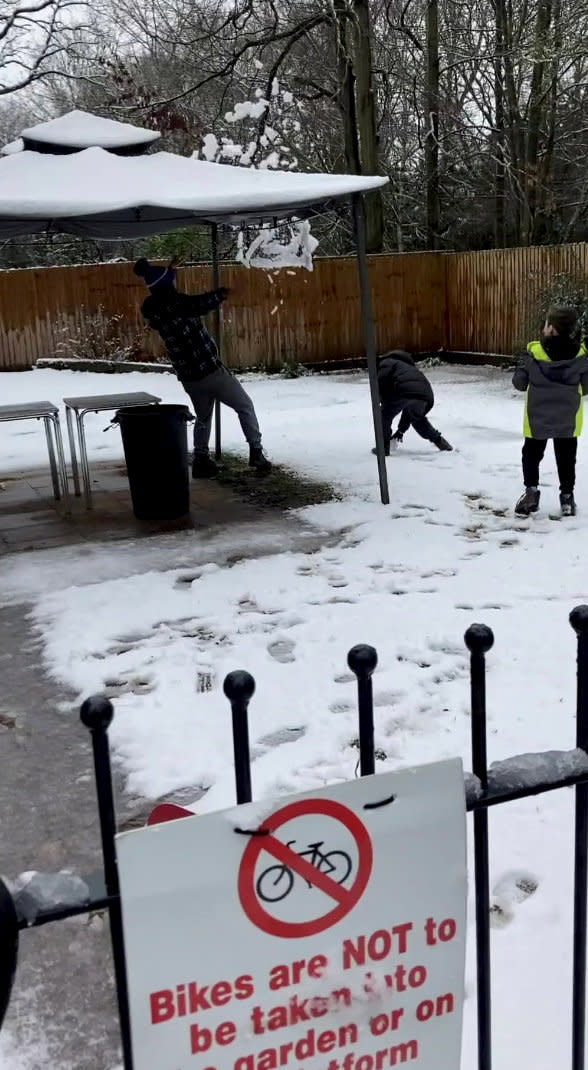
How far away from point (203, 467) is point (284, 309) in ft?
27.7

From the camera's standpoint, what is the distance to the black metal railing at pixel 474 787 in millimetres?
1384

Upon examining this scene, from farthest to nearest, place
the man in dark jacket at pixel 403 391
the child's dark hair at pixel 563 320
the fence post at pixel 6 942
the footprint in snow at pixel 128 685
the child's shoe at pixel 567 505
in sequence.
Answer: the man in dark jacket at pixel 403 391, the child's shoe at pixel 567 505, the child's dark hair at pixel 563 320, the footprint in snow at pixel 128 685, the fence post at pixel 6 942

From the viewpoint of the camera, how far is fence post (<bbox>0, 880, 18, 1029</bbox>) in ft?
4.16

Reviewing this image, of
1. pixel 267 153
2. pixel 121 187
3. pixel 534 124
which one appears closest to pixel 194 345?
pixel 121 187

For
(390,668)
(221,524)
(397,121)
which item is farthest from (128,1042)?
(397,121)

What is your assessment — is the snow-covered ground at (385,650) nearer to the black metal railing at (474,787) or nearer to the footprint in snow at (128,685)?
the footprint in snow at (128,685)

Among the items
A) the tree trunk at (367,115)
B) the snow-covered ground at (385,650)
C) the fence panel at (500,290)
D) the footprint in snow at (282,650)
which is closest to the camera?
the snow-covered ground at (385,650)

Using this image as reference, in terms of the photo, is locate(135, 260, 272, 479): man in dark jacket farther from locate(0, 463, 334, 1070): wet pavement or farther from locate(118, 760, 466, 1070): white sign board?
locate(118, 760, 466, 1070): white sign board

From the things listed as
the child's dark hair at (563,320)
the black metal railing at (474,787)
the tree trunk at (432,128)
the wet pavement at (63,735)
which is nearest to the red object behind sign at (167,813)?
the black metal railing at (474,787)

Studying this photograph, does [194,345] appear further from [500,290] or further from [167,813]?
[500,290]

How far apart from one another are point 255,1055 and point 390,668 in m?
3.08

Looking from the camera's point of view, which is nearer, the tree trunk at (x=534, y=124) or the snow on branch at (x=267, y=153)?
Result: the snow on branch at (x=267, y=153)

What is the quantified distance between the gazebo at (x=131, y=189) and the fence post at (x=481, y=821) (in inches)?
218

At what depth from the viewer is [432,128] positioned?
19.1 metres
